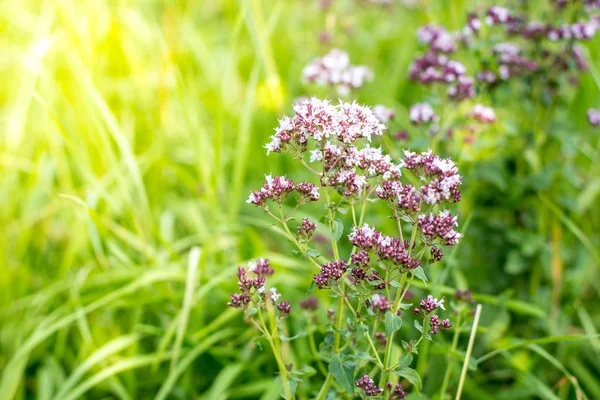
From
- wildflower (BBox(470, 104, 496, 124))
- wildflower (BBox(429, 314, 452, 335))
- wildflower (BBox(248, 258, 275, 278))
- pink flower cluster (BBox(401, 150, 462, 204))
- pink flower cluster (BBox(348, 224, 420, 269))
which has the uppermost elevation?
wildflower (BBox(470, 104, 496, 124))

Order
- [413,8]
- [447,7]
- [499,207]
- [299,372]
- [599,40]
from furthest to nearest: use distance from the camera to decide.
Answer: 1. [413,8]
2. [599,40]
3. [447,7]
4. [499,207]
5. [299,372]

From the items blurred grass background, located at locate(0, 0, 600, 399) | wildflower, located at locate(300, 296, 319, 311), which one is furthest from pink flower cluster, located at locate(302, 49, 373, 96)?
wildflower, located at locate(300, 296, 319, 311)

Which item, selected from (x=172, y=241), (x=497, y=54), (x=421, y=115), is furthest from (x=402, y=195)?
(x=172, y=241)

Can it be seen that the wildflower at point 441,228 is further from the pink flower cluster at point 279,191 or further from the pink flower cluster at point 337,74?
the pink flower cluster at point 337,74

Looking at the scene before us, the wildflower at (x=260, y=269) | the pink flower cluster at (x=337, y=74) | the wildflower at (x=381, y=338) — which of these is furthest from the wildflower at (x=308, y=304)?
the pink flower cluster at (x=337, y=74)

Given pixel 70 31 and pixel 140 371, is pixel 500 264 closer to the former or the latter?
pixel 140 371

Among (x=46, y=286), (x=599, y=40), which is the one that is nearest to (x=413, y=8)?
(x=599, y=40)

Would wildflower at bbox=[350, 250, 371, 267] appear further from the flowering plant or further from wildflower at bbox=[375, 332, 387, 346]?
wildflower at bbox=[375, 332, 387, 346]
